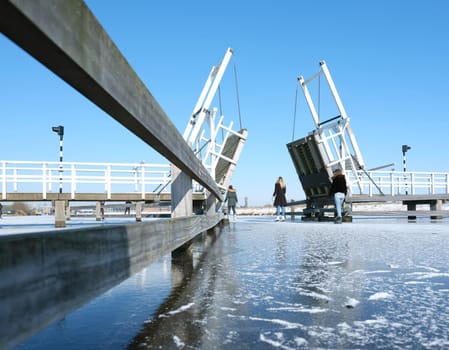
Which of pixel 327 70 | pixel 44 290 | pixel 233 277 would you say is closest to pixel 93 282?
pixel 44 290

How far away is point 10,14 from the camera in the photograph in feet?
2.62

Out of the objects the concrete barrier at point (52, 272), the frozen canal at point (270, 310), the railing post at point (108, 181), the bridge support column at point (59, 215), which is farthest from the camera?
the railing post at point (108, 181)

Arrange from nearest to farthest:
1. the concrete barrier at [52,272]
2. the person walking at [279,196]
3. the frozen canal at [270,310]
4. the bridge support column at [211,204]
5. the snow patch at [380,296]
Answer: the concrete barrier at [52,272]
the frozen canal at [270,310]
the snow patch at [380,296]
the bridge support column at [211,204]
the person walking at [279,196]

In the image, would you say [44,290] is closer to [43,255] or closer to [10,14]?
[43,255]

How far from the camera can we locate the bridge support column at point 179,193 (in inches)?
159

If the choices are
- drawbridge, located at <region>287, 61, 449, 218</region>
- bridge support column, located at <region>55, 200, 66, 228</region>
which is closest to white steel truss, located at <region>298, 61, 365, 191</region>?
drawbridge, located at <region>287, 61, 449, 218</region>

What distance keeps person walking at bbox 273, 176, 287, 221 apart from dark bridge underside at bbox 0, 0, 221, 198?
12501 mm

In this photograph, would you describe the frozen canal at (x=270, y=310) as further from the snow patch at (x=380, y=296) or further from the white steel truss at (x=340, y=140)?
the white steel truss at (x=340, y=140)

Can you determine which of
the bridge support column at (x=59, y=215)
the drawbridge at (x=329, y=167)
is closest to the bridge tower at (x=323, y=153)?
the drawbridge at (x=329, y=167)

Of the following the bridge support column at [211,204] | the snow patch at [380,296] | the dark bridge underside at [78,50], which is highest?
the dark bridge underside at [78,50]

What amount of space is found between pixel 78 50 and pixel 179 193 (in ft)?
10.3

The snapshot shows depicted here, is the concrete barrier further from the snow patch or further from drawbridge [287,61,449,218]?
drawbridge [287,61,449,218]

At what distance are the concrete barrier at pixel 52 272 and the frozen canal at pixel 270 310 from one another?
31 cm

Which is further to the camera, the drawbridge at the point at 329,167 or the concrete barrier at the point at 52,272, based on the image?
the drawbridge at the point at 329,167
